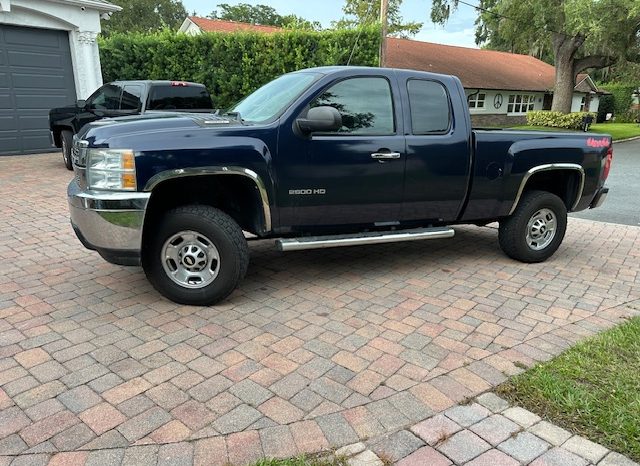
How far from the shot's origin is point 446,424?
2717mm

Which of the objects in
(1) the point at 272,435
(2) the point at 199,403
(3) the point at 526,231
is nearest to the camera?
(1) the point at 272,435

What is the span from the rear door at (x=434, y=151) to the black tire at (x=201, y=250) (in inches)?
68.6

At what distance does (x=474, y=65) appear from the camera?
35.1m

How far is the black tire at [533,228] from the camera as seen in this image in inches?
213

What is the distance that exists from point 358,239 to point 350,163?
2.36 ft

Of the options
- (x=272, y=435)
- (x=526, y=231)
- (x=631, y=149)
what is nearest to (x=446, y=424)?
(x=272, y=435)

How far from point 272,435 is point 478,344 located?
1763 millimetres

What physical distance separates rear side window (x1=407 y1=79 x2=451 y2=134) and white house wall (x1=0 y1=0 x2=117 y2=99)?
11.6m

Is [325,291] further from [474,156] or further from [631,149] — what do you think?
[631,149]

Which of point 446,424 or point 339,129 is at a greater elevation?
point 339,129

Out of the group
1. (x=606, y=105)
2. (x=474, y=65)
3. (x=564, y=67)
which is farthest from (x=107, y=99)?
(x=606, y=105)

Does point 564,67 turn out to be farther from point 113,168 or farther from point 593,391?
point 113,168

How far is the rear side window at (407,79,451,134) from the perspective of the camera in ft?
15.6

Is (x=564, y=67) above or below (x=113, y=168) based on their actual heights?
above
